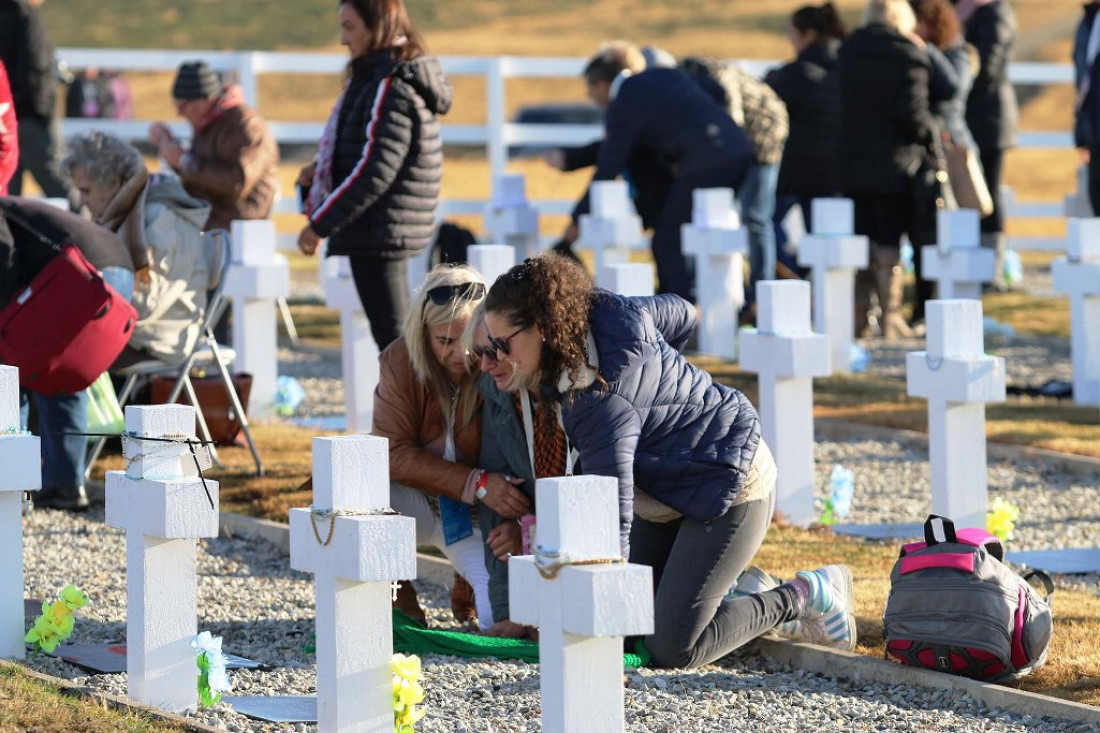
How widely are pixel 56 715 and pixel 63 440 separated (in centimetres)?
313

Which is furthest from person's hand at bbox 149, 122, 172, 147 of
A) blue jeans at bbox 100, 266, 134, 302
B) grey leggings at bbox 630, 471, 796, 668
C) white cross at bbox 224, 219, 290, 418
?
grey leggings at bbox 630, 471, 796, 668

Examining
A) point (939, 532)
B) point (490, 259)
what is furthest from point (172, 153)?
point (939, 532)

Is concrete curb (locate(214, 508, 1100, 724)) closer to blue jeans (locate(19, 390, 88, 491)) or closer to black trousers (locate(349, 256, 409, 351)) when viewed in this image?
black trousers (locate(349, 256, 409, 351))

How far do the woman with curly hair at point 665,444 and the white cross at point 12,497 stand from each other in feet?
4.08

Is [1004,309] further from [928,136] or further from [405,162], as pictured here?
[405,162]

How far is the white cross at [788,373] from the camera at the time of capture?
23.8ft

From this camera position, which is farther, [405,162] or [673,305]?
[405,162]

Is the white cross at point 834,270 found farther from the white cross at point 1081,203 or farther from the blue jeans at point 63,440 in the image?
the blue jeans at point 63,440

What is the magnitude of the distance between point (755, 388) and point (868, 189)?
244 centimetres

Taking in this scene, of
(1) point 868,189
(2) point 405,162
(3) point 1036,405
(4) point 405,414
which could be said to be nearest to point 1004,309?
(1) point 868,189

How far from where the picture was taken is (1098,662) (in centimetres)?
527

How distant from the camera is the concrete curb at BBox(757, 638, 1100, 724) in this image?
16.0 feet

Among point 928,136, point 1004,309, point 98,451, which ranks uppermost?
point 928,136

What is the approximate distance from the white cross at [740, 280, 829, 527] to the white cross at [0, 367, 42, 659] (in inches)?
117
